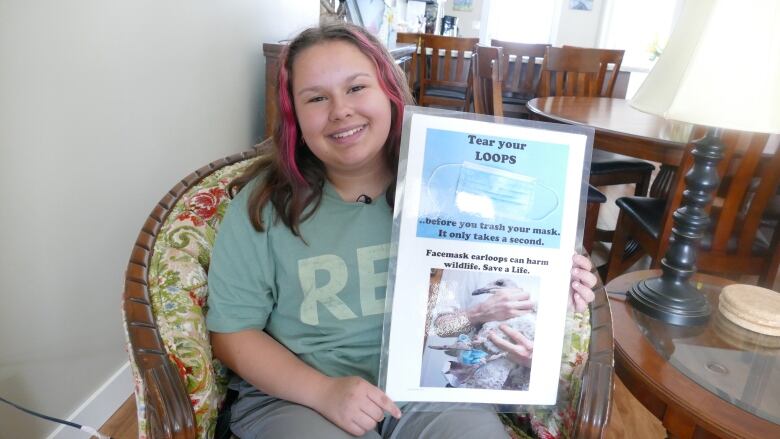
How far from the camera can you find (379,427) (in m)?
0.91

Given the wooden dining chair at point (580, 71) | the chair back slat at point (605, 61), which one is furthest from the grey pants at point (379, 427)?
the chair back slat at point (605, 61)

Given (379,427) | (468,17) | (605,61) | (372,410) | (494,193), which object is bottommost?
(379,427)

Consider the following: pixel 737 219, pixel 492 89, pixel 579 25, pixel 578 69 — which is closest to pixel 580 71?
pixel 578 69

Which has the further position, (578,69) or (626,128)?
(578,69)

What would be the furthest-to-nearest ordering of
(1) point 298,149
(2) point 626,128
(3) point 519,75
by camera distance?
(3) point 519,75, (2) point 626,128, (1) point 298,149

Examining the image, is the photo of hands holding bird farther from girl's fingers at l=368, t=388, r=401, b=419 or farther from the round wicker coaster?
the round wicker coaster

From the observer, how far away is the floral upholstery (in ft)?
2.66

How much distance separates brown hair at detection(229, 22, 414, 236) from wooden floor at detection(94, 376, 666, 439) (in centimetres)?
91

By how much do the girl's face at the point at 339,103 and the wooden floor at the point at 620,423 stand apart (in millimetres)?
1067

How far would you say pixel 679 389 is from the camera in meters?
0.87

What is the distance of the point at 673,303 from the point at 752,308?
0.44 feet

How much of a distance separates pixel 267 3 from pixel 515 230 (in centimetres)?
162

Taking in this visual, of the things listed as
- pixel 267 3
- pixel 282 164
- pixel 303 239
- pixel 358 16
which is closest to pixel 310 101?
pixel 282 164

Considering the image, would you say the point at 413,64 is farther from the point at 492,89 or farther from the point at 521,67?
the point at 492,89
